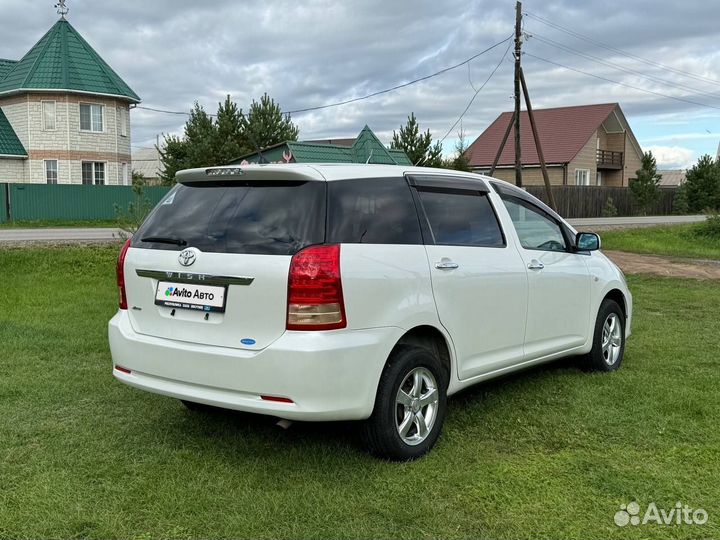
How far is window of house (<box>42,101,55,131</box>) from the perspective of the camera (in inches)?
1342

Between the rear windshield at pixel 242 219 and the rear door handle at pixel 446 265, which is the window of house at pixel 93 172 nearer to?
the rear windshield at pixel 242 219

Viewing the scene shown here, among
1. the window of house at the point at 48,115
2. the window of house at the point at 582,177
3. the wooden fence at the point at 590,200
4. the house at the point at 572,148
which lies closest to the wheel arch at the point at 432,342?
the window of house at the point at 48,115

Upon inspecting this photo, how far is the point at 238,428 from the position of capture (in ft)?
15.5

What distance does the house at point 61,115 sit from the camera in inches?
1341

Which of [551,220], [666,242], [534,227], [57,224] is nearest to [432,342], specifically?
[534,227]

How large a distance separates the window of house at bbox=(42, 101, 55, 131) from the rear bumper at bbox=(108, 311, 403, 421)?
34.0 m

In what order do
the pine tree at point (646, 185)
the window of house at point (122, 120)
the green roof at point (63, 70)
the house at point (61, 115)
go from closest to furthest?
1. the green roof at point (63, 70)
2. the house at point (61, 115)
3. the window of house at point (122, 120)
4. the pine tree at point (646, 185)

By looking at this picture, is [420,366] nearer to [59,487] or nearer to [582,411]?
[582,411]

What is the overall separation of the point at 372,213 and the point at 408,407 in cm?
115

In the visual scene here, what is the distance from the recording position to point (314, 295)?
3.64m

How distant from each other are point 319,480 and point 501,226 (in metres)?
2.27

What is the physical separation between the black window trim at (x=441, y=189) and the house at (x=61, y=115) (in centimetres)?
3302

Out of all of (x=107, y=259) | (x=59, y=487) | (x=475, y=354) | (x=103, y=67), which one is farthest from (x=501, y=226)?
(x=103, y=67)

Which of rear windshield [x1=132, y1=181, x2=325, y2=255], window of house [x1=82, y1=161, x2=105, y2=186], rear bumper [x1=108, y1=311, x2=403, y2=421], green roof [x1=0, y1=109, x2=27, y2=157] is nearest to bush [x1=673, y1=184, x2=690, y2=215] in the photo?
window of house [x1=82, y1=161, x2=105, y2=186]
